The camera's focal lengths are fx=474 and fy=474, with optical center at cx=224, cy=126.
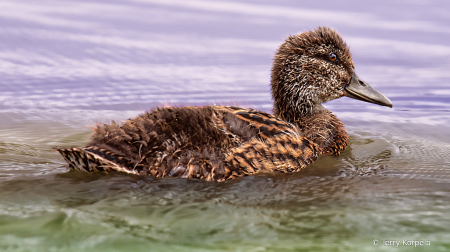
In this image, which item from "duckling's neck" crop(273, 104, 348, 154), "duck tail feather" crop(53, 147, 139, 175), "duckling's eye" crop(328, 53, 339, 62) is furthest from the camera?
"duckling's eye" crop(328, 53, 339, 62)

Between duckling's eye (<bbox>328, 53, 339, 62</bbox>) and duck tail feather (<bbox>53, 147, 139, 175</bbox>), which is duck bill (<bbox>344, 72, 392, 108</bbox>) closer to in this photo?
duckling's eye (<bbox>328, 53, 339, 62</bbox>)

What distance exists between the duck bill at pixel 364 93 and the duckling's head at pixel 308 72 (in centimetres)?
2

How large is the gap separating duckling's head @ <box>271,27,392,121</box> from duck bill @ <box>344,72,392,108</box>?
0.05 ft

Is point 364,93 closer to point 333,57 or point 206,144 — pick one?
point 333,57

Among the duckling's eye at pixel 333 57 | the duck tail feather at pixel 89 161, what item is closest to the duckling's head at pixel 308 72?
the duckling's eye at pixel 333 57

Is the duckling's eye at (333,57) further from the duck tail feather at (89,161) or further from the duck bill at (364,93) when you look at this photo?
the duck tail feather at (89,161)

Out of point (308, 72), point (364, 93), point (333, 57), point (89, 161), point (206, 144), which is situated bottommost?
point (89, 161)

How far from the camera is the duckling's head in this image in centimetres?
555

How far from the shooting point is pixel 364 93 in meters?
5.85

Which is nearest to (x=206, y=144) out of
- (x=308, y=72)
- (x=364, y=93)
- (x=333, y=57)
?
(x=308, y=72)

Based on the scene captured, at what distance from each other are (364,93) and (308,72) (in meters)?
0.83

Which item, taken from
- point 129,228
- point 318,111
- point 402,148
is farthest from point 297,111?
point 129,228

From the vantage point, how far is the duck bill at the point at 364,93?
19.1 ft

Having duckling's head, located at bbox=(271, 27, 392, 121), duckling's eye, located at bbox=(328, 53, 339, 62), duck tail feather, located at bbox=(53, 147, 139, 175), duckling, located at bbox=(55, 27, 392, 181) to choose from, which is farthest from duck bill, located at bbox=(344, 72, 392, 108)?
duck tail feather, located at bbox=(53, 147, 139, 175)
